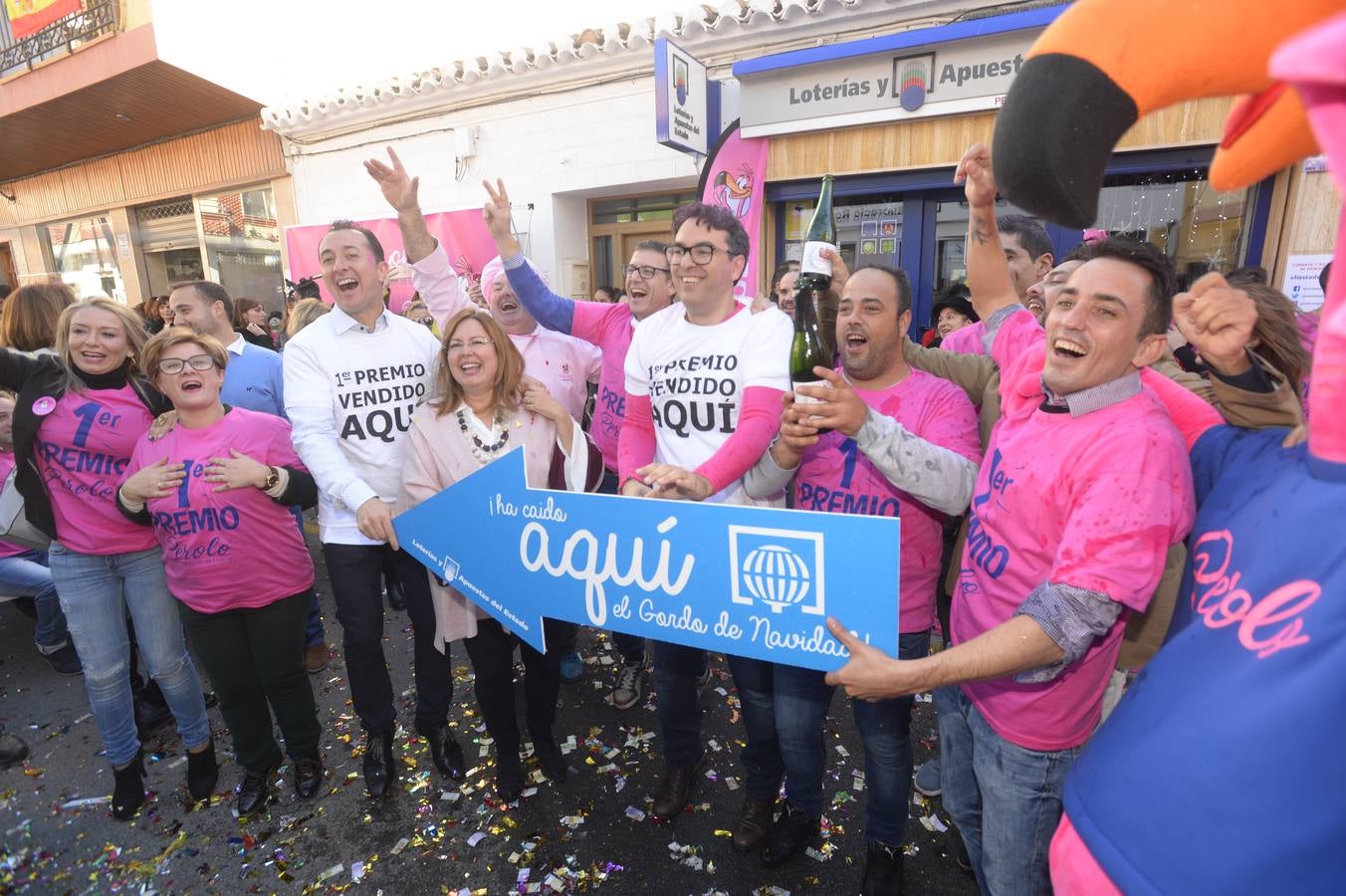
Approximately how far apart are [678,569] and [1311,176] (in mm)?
6263

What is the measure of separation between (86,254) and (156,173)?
11.9ft

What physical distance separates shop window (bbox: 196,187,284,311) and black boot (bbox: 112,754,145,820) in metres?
9.61

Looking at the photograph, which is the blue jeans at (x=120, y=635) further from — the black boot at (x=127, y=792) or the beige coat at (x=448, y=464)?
the beige coat at (x=448, y=464)

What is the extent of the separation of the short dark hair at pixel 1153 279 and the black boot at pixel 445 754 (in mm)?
3108

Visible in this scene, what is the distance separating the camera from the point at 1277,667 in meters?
0.93

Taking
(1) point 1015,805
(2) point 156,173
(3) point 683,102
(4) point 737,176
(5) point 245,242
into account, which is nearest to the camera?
(1) point 1015,805

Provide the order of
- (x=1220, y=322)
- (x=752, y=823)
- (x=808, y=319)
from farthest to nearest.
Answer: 1. (x=752, y=823)
2. (x=808, y=319)
3. (x=1220, y=322)

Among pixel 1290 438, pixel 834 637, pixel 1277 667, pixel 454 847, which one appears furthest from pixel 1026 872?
pixel 454 847

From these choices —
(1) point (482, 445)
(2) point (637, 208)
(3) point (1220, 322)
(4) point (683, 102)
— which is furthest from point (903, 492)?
(2) point (637, 208)

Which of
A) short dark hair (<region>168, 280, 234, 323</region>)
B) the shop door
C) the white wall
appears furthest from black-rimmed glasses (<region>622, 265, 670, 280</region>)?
the shop door

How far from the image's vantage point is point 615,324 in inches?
151

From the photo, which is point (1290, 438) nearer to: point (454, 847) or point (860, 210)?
point (454, 847)

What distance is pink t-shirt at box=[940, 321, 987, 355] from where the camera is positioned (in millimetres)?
2691

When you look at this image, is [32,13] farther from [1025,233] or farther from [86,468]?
[1025,233]
